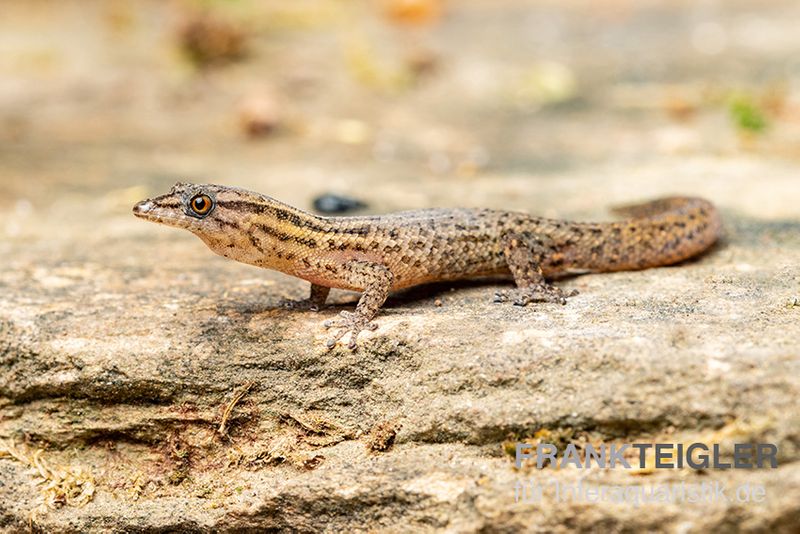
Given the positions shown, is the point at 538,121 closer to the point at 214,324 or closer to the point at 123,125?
the point at 123,125

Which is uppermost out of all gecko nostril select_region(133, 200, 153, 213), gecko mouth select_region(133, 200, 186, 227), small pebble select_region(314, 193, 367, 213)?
small pebble select_region(314, 193, 367, 213)

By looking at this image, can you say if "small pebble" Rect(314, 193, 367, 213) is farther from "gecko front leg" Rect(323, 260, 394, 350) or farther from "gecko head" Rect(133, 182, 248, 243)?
"gecko head" Rect(133, 182, 248, 243)

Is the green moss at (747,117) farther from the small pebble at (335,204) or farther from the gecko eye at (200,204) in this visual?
the gecko eye at (200,204)

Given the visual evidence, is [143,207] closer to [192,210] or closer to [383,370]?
[192,210]

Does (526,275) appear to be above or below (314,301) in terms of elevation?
above

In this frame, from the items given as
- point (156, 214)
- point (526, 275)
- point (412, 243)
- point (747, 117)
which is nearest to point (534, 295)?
point (526, 275)

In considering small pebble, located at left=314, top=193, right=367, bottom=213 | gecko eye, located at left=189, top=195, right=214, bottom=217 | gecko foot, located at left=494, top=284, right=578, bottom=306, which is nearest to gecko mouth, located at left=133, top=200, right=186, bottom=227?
gecko eye, located at left=189, top=195, right=214, bottom=217
